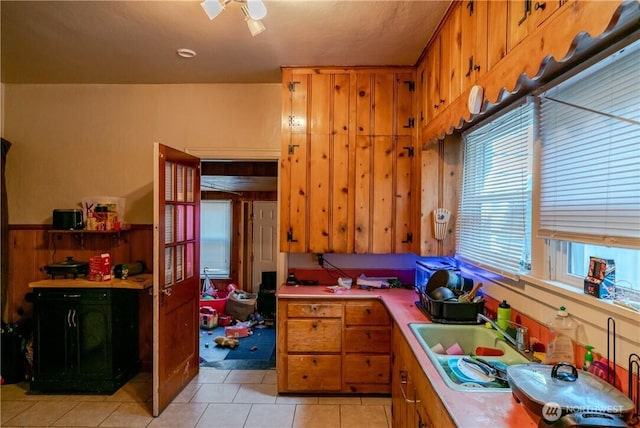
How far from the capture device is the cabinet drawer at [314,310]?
2.90 metres

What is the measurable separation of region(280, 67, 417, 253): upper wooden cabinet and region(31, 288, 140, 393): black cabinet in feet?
5.58

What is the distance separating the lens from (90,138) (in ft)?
11.6

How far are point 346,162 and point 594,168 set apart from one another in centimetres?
191

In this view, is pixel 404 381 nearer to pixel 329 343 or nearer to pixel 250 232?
pixel 329 343

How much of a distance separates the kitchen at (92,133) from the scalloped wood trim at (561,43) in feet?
8.71

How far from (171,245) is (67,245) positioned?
4.45ft

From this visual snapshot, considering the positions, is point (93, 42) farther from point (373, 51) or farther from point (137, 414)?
point (137, 414)

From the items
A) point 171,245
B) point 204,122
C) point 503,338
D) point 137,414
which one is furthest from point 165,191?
point 503,338

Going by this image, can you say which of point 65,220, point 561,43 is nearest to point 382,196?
point 561,43

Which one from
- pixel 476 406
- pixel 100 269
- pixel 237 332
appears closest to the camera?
pixel 476 406

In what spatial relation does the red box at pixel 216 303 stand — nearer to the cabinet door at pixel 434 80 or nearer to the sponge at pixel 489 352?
the cabinet door at pixel 434 80

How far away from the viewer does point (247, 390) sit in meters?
3.07

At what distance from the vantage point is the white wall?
3.52 m

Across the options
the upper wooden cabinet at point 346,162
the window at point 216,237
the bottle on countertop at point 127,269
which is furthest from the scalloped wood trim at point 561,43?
the window at point 216,237
